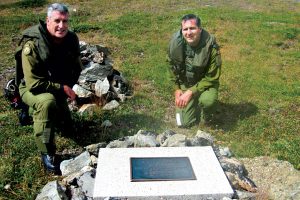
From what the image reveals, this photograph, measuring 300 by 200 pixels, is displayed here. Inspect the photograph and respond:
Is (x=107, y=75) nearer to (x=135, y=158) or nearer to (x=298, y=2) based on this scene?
(x=135, y=158)

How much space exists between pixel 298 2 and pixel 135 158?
747 inches

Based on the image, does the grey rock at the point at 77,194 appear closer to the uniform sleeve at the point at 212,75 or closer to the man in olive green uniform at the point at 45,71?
the man in olive green uniform at the point at 45,71

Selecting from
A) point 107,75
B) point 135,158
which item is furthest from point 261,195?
point 107,75

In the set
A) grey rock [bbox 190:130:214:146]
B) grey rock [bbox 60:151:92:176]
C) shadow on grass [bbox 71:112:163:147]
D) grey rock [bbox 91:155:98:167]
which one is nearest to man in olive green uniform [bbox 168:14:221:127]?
shadow on grass [bbox 71:112:163:147]

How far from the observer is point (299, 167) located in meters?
6.89

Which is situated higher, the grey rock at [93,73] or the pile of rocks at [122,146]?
the grey rock at [93,73]

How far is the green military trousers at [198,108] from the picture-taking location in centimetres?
811

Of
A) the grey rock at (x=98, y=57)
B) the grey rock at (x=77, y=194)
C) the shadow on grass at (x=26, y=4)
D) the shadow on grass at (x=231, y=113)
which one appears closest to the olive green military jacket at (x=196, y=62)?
the shadow on grass at (x=231, y=113)

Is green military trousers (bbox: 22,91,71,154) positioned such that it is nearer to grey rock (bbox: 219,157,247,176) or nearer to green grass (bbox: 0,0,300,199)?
green grass (bbox: 0,0,300,199)

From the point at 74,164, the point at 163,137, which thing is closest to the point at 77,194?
the point at 74,164

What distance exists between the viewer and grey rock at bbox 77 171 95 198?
553cm

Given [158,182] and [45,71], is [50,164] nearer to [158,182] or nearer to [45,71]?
[45,71]

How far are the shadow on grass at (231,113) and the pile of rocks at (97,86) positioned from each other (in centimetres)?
230

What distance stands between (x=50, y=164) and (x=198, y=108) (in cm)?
360
